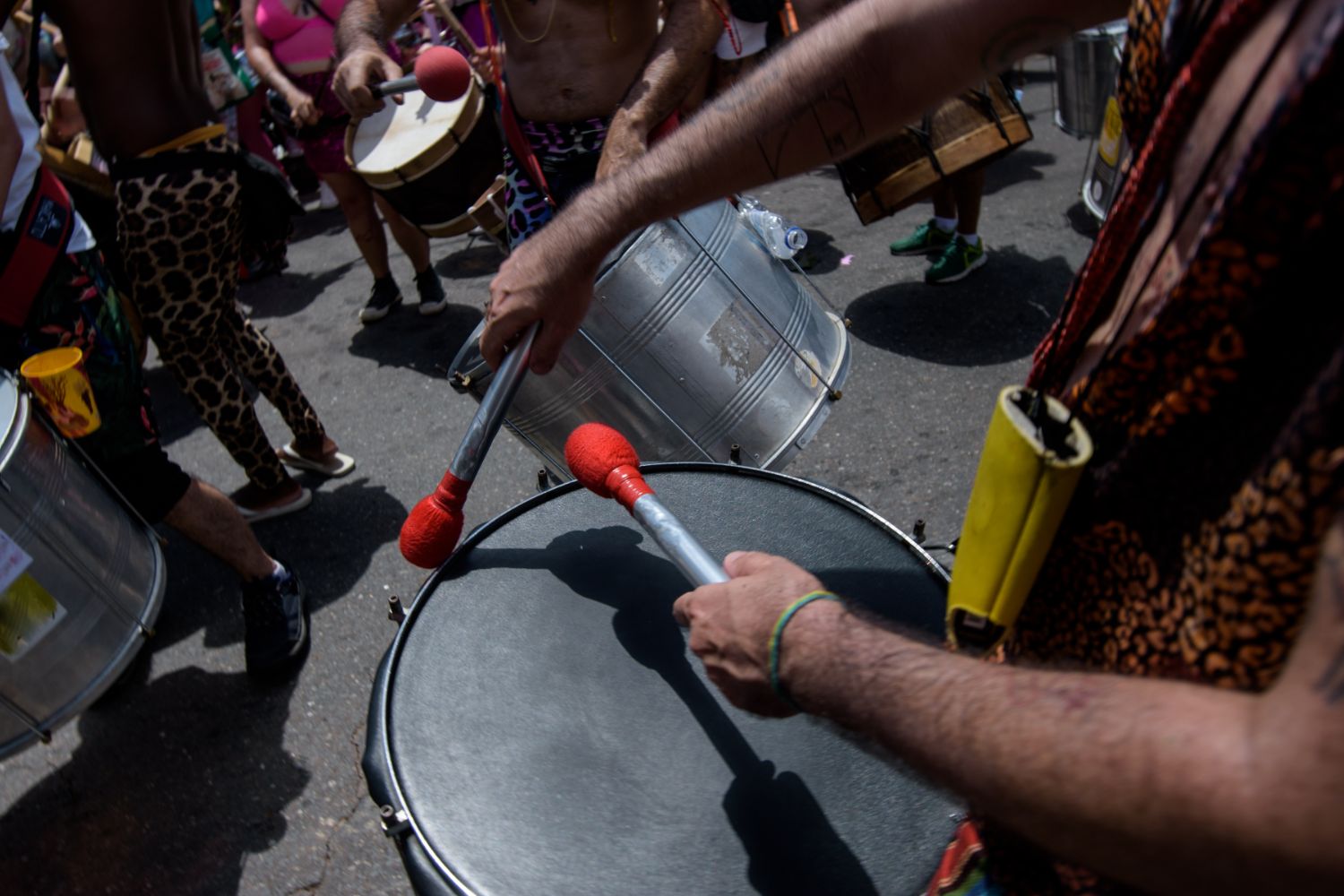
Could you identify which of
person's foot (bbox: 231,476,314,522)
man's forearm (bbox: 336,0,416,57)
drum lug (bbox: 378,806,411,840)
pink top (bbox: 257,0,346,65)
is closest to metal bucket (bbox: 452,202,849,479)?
drum lug (bbox: 378,806,411,840)

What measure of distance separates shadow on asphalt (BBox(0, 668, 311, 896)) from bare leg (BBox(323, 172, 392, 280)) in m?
2.37

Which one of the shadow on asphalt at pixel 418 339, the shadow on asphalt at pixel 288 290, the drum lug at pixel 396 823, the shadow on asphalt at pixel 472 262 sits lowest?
the shadow on asphalt at pixel 472 262

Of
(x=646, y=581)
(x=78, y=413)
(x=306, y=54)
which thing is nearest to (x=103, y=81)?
(x=78, y=413)

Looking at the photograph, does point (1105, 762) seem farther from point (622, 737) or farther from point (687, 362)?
point (687, 362)

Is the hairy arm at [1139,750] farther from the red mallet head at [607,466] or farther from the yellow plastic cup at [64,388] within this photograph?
the yellow plastic cup at [64,388]

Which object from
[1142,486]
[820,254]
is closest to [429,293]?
[820,254]

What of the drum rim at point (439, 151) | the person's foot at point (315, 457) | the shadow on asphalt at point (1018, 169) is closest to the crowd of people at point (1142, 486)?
the person's foot at point (315, 457)

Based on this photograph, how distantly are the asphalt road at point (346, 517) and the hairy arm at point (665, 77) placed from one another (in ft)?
3.49

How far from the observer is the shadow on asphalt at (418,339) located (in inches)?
147

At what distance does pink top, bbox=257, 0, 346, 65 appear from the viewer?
163 inches

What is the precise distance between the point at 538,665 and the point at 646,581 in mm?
212

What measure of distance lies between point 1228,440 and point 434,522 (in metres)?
0.97

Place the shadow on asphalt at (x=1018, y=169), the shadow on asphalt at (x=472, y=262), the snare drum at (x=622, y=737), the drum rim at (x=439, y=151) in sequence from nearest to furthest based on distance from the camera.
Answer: the snare drum at (x=622, y=737)
the drum rim at (x=439, y=151)
the shadow on asphalt at (x=472, y=262)
the shadow on asphalt at (x=1018, y=169)

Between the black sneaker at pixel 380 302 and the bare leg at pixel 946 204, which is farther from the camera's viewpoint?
the black sneaker at pixel 380 302
